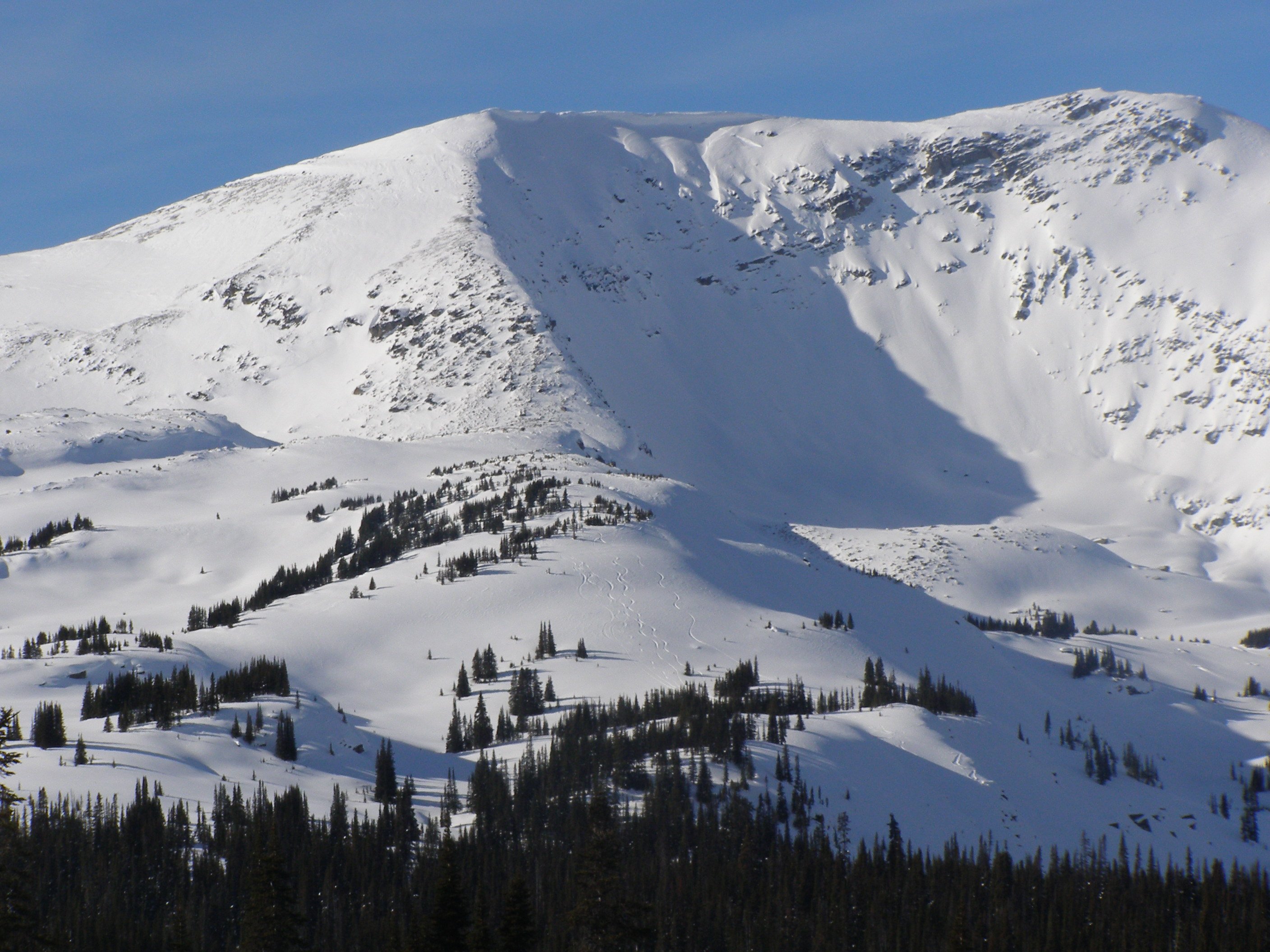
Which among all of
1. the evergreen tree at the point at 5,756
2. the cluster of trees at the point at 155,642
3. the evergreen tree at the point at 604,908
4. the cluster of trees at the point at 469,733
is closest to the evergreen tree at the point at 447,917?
the evergreen tree at the point at 604,908

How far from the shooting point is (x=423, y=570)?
18425 cm

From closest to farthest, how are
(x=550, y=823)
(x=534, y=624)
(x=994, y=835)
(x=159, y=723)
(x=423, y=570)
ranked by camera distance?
(x=550, y=823) < (x=159, y=723) < (x=994, y=835) < (x=534, y=624) < (x=423, y=570)

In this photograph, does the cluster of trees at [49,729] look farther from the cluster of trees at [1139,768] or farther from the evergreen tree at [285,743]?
the cluster of trees at [1139,768]

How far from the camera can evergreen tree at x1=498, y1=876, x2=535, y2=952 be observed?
180ft

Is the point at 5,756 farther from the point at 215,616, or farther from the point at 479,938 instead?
the point at 215,616

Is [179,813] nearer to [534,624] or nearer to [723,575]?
[534,624]

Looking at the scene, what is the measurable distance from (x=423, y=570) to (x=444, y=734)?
4894 cm

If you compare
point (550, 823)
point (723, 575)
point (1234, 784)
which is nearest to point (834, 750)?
point (550, 823)

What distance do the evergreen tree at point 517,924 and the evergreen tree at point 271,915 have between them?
837 cm

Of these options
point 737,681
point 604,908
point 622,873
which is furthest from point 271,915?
point 737,681

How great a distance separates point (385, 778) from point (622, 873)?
1857 inches

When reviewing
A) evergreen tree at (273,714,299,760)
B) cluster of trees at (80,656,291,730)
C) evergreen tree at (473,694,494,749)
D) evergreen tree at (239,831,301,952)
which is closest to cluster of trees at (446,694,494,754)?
evergreen tree at (473,694,494,749)

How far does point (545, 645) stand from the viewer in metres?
160

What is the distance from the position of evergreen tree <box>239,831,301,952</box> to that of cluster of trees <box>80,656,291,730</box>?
74.7 metres
